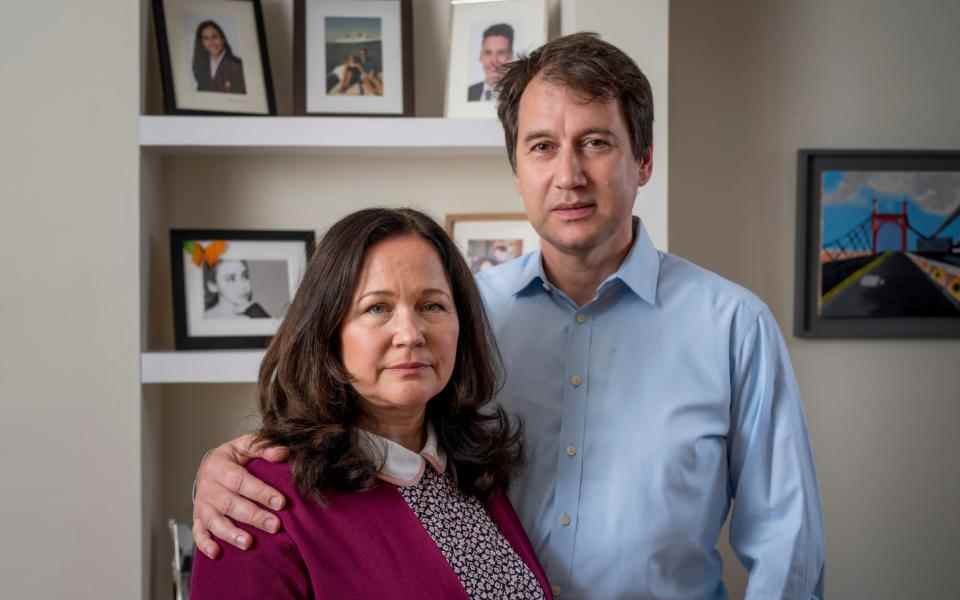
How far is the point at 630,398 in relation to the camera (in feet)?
5.50

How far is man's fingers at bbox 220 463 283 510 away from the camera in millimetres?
1236

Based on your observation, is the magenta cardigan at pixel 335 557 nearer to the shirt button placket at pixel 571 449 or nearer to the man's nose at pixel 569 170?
the shirt button placket at pixel 571 449

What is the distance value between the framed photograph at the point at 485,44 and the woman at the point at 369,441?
1079 mm

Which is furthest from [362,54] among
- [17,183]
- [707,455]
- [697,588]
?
[697,588]

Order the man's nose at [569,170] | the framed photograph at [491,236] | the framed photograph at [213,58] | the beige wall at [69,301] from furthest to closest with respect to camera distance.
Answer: the framed photograph at [491,236]
the framed photograph at [213,58]
the beige wall at [69,301]
the man's nose at [569,170]

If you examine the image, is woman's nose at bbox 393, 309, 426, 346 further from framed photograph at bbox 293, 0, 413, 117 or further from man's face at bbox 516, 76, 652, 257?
framed photograph at bbox 293, 0, 413, 117

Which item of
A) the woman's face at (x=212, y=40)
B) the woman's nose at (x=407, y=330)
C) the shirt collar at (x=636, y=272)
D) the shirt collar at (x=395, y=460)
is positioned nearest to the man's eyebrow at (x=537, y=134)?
the shirt collar at (x=636, y=272)

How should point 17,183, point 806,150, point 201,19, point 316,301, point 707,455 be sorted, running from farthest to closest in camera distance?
point 806,150 → point 201,19 → point 17,183 → point 707,455 → point 316,301

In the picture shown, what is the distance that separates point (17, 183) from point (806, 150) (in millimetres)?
2148

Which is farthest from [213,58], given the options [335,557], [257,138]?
[335,557]

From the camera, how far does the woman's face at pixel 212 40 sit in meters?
2.40

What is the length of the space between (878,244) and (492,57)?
129cm

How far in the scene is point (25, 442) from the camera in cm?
225

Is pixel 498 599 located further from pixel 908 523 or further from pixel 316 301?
pixel 908 523
